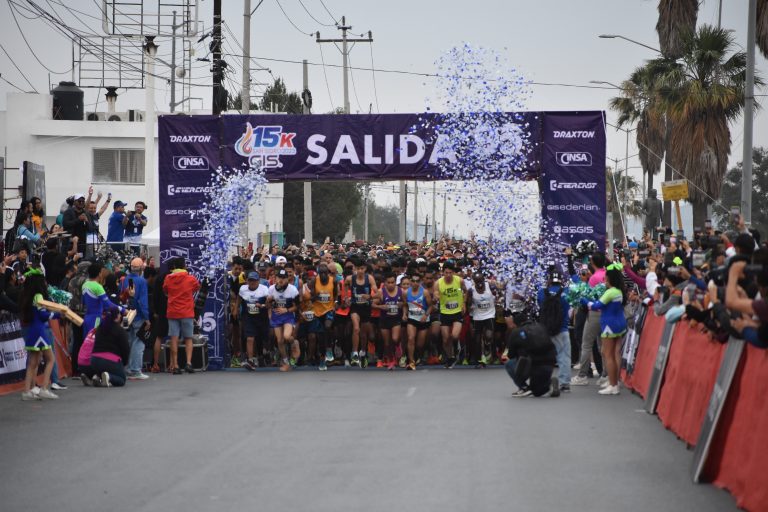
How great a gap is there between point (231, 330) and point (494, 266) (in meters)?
5.33

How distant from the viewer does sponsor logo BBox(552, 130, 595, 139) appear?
22.6 m

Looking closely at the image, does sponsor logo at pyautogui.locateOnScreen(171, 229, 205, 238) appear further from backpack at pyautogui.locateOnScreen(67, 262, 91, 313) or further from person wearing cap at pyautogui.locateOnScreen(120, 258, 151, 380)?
backpack at pyautogui.locateOnScreen(67, 262, 91, 313)

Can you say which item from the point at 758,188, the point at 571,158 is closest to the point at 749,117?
the point at 571,158

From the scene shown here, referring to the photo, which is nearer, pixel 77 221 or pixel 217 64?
pixel 77 221

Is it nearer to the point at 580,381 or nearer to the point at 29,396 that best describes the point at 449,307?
the point at 580,381

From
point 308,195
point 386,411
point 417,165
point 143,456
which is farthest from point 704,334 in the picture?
point 308,195

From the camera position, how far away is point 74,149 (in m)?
54.2

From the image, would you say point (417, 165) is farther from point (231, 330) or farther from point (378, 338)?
point (231, 330)

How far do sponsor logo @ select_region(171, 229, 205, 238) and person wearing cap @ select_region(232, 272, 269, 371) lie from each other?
4.93 feet

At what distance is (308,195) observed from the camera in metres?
42.2

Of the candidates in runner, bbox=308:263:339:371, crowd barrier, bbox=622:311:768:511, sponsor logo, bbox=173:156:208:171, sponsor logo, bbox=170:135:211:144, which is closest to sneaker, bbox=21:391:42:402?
runner, bbox=308:263:339:371

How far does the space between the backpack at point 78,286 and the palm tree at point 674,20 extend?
91.8 feet

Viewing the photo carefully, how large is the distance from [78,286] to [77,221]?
2.80 metres

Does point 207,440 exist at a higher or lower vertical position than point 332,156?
lower
